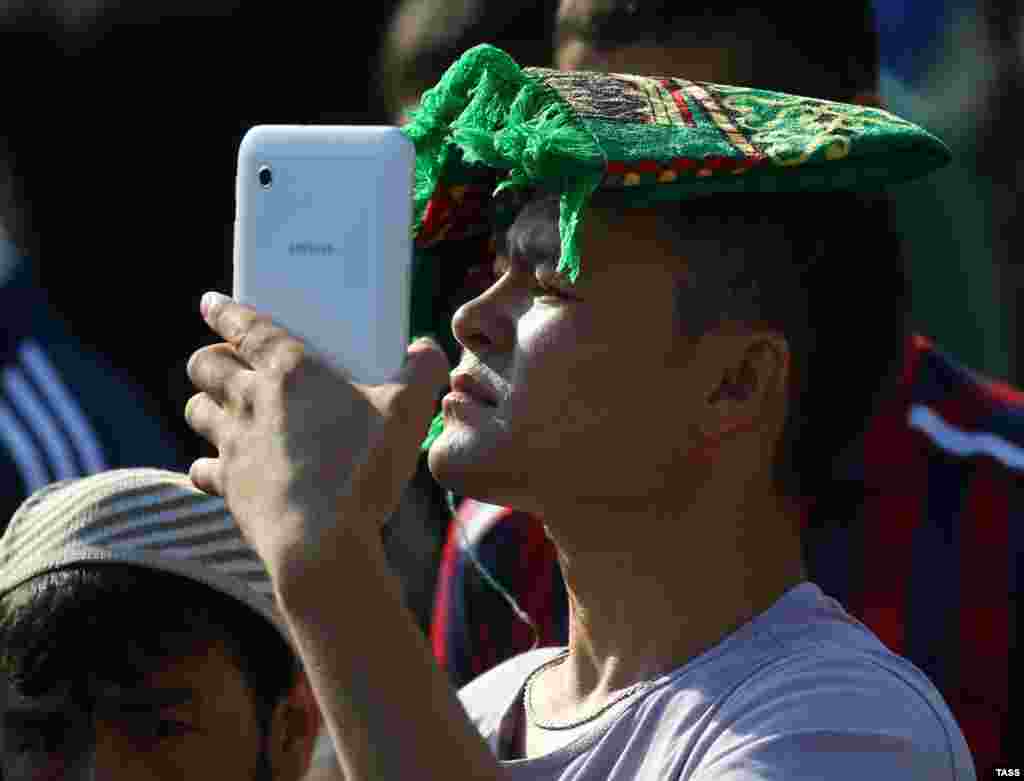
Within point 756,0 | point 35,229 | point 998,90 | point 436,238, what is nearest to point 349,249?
point 436,238

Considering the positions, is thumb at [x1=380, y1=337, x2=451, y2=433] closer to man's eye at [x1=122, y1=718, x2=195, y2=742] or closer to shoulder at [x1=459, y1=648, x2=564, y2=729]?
shoulder at [x1=459, y1=648, x2=564, y2=729]

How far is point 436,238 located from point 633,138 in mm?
452

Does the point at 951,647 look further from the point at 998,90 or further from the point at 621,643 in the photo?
the point at 998,90

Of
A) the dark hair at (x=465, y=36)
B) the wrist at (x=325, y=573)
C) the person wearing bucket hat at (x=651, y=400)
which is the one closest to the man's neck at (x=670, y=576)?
the person wearing bucket hat at (x=651, y=400)

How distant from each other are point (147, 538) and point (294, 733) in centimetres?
33

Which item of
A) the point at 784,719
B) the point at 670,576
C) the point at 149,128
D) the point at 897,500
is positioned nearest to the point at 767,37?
the point at 897,500

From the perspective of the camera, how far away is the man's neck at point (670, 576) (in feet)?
6.51

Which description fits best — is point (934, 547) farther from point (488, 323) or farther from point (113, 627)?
point (113, 627)

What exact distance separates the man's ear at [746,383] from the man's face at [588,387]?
2 centimetres

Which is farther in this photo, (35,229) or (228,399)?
(35,229)

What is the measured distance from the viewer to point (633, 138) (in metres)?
1.88

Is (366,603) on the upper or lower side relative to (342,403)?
lower

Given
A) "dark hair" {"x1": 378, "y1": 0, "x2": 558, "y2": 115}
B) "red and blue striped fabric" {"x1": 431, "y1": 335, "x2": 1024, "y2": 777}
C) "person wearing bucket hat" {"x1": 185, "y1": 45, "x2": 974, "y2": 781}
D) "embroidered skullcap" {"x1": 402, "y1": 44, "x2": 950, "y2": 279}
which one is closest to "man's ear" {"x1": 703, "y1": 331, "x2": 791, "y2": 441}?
"person wearing bucket hat" {"x1": 185, "y1": 45, "x2": 974, "y2": 781}

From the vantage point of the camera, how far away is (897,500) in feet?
9.39
